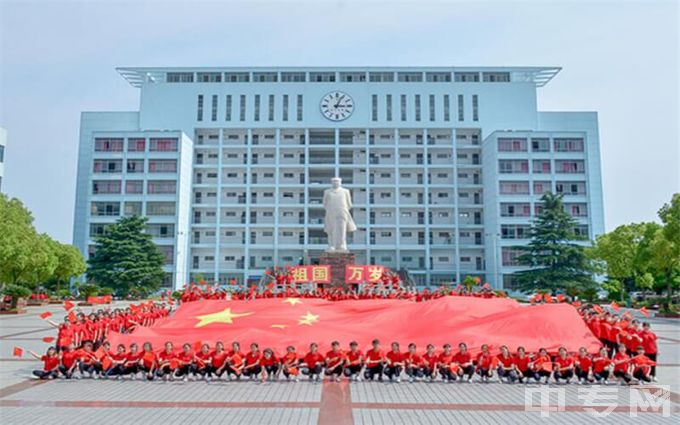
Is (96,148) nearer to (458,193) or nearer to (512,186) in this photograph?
(458,193)

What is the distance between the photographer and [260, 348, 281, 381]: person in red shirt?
10.4 meters

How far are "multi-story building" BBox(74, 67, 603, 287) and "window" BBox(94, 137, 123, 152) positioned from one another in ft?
0.46

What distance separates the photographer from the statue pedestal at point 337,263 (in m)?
23.5

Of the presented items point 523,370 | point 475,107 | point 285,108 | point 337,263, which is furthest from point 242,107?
point 523,370

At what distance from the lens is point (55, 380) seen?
33.8ft

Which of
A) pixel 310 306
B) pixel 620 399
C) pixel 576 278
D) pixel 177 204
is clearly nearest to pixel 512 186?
pixel 576 278

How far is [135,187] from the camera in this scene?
2013 inches

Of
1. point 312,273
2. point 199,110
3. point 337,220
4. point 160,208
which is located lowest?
point 312,273

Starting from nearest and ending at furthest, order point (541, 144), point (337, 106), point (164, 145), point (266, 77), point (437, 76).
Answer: point (541, 144) < point (164, 145) < point (337, 106) < point (437, 76) < point (266, 77)

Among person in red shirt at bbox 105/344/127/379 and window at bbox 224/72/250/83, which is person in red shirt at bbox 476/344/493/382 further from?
window at bbox 224/72/250/83

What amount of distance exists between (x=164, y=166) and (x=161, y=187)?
Result: 209 centimetres

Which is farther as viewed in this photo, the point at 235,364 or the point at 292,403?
the point at 235,364

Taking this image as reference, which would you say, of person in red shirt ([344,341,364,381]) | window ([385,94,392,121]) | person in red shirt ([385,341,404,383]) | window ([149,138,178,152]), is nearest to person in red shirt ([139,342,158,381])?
person in red shirt ([344,341,364,381])

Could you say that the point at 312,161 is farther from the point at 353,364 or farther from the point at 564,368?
the point at 564,368
